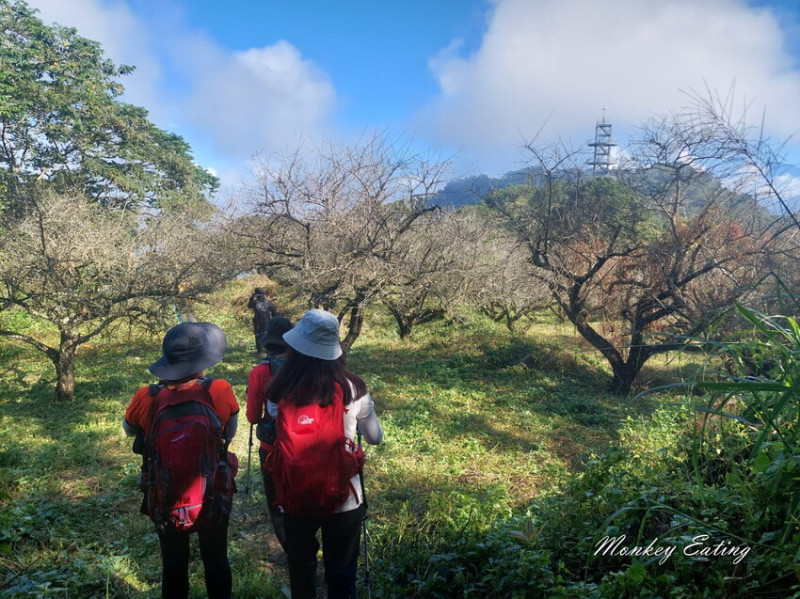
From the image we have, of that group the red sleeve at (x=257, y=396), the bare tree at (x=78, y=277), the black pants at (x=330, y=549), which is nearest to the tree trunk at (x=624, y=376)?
the bare tree at (x=78, y=277)

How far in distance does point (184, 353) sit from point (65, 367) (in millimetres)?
8291

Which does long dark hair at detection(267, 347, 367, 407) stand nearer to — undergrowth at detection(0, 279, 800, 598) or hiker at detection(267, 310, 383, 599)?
hiker at detection(267, 310, 383, 599)

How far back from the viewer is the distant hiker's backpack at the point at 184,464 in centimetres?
228

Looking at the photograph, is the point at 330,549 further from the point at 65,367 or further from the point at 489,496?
the point at 65,367

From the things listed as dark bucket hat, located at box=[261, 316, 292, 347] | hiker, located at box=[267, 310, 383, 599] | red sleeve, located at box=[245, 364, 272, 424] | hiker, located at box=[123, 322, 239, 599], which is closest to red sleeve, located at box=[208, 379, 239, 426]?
hiker, located at box=[123, 322, 239, 599]

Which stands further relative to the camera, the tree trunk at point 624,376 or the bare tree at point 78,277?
the tree trunk at point 624,376

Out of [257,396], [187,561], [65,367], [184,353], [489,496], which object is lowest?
[489,496]

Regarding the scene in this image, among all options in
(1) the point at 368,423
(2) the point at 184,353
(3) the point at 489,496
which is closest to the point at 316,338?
(1) the point at 368,423

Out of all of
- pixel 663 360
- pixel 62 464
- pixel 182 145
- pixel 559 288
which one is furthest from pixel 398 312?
pixel 182 145

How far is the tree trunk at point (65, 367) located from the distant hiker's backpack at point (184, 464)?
800 centimetres

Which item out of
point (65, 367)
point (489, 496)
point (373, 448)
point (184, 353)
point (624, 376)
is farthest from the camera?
point (624, 376)

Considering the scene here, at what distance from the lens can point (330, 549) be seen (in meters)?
2.33

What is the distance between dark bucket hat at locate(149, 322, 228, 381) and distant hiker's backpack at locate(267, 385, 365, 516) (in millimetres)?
503

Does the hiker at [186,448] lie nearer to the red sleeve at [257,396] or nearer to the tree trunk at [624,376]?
the red sleeve at [257,396]
